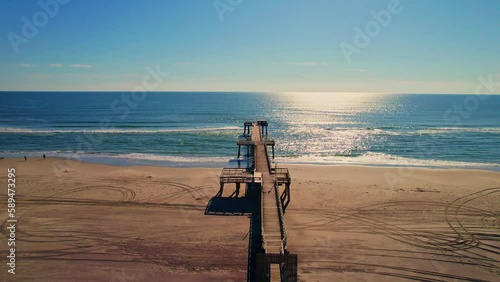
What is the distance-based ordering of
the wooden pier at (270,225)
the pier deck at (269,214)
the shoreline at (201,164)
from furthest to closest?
the shoreline at (201,164) → the pier deck at (269,214) → the wooden pier at (270,225)

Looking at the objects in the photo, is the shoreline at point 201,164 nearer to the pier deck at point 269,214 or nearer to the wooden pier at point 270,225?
the wooden pier at point 270,225

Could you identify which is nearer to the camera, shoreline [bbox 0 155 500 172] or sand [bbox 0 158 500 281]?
sand [bbox 0 158 500 281]

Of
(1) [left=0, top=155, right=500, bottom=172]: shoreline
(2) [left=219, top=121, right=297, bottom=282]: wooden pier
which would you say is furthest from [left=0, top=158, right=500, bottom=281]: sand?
(1) [left=0, top=155, right=500, bottom=172]: shoreline

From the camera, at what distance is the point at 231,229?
19391 mm

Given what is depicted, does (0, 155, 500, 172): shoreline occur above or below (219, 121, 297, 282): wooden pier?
above

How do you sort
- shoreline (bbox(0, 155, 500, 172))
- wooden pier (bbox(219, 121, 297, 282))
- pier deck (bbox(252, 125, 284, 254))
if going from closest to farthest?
1. wooden pier (bbox(219, 121, 297, 282))
2. pier deck (bbox(252, 125, 284, 254))
3. shoreline (bbox(0, 155, 500, 172))

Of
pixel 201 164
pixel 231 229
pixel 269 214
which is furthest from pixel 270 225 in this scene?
pixel 201 164

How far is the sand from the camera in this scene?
15.3 metres

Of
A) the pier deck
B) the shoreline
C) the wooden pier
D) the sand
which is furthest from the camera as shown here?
the shoreline

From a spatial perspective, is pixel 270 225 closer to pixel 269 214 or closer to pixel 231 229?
pixel 269 214

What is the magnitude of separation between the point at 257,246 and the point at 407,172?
78.4ft

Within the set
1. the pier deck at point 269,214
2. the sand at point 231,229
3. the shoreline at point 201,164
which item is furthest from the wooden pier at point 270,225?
the shoreline at point 201,164

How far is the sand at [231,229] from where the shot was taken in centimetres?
1529

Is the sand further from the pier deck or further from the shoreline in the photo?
the shoreline
